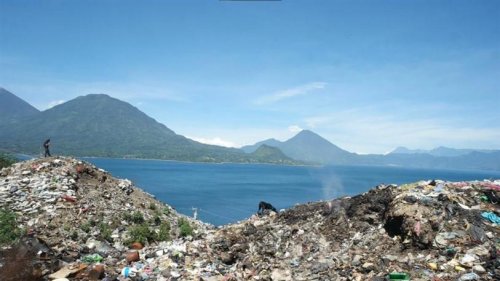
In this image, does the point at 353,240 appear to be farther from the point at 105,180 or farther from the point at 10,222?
the point at 105,180

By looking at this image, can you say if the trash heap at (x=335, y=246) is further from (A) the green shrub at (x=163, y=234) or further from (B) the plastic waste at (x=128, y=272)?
(A) the green shrub at (x=163, y=234)

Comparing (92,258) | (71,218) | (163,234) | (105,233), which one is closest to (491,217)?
(92,258)

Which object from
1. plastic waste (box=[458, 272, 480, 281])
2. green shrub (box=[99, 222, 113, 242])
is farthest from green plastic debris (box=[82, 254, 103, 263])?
plastic waste (box=[458, 272, 480, 281])

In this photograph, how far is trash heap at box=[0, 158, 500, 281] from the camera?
880 cm

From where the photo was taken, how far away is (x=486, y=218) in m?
9.88

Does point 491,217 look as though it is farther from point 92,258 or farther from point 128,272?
point 92,258

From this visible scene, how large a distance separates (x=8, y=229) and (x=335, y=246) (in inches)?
466

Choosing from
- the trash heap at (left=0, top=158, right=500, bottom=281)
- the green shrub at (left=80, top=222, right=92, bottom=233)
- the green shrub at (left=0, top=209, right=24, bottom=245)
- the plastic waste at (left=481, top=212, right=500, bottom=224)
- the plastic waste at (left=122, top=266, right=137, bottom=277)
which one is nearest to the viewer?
the trash heap at (left=0, top=158, right=500, bottom=281)

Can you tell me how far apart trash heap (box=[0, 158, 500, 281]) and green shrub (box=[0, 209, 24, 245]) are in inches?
22.6

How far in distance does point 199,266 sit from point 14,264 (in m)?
4.65

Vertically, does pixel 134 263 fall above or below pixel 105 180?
below

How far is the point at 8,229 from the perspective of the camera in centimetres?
1379

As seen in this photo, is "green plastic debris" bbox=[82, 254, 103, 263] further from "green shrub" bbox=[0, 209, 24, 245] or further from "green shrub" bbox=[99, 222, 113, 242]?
"green shrub" bbox=[99, 222, 113, 242]

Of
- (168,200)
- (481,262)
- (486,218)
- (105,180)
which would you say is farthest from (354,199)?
(168,200)
